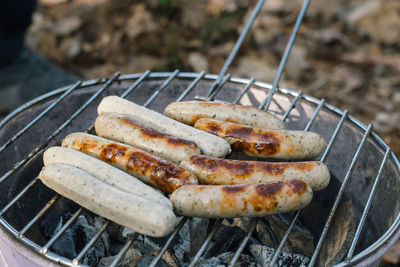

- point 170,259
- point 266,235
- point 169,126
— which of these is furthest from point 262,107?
point 170,259

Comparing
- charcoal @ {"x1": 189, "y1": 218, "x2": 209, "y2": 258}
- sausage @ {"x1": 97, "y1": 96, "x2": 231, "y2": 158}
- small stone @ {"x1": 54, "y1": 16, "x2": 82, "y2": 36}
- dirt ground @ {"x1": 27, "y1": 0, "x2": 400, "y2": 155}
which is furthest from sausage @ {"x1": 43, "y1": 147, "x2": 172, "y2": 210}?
small stone @ {"x1": 54, "y1": 16, "x2": 82, "y2": 36}

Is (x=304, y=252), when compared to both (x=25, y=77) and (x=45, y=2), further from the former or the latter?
(x=45, y=2)

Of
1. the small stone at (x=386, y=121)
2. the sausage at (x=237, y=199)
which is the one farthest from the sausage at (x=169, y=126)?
the small stone at (x=386, y=121)

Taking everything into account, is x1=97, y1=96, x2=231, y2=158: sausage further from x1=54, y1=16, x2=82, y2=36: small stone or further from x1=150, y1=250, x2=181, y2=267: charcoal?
x1=54, y1=16, x2=82, y2=36: small stone

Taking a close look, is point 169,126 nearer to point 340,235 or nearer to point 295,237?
point 295,237

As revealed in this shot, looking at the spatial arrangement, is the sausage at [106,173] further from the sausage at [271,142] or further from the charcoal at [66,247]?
the sausage at [271,142]

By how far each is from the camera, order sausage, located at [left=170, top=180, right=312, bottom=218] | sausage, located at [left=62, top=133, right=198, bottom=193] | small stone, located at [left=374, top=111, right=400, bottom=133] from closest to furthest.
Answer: sausage, located at [left=170, top=180, right=312, bottom=218] < sausage, located at [left=62, top=133, right=198, bottom=193] < small stone, located at [left=374, top=111, right=400, bottom=133]
